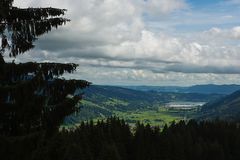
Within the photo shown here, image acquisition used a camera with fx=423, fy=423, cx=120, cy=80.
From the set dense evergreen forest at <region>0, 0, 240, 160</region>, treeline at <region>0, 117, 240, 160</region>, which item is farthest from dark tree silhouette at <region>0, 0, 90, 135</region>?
treeline at <region>0, 117, 240, 160</region>

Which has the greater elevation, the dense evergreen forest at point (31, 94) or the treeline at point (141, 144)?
the dense evergreen forest at point (31, 94)

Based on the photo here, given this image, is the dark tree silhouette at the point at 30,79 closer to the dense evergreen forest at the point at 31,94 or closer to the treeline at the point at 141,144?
the dense evergreen forest at the point at 31,94

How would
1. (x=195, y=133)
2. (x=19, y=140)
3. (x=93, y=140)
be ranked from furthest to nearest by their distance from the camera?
1. (x=195, y=133)
2. (x=93, y=140)
3. (x=19, y=140)

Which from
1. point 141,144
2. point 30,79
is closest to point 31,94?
point 30,79

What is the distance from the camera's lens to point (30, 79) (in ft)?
55.0

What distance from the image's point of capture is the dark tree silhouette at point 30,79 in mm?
17422

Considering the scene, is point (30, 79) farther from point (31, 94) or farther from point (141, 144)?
point (141, 144)

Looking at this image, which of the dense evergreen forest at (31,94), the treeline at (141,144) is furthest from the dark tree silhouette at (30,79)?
the treeline at (141,144)

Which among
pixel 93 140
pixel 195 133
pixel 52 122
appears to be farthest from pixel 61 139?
pixel 195 133

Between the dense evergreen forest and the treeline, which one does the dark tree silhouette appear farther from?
the treeline

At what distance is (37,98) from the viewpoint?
17.7 metres

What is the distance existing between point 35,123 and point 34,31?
13.1 ft

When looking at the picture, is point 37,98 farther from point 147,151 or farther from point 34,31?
point 147,151

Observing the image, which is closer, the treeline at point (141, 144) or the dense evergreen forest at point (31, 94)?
the dense evergreen forest at point (31, 94)
